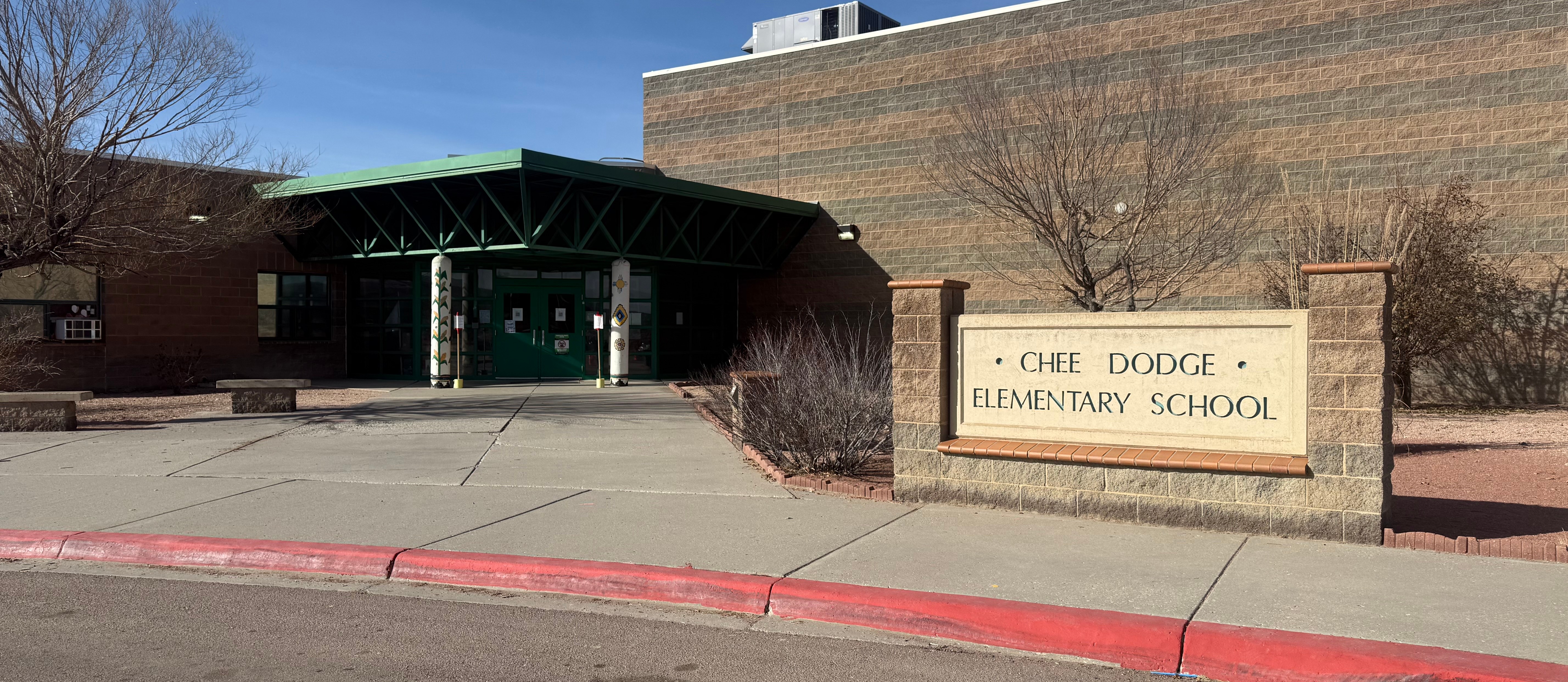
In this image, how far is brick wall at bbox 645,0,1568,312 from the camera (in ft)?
64.0

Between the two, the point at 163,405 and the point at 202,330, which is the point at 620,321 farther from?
the point at 202,330

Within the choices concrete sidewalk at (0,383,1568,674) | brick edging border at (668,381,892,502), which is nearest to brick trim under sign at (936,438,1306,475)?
concrete sidewalk at (0,383,1568,674)

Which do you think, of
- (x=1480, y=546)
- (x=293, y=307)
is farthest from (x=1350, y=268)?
(x=293, y=307)

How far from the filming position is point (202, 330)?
23.7m

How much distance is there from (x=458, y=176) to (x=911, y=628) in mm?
17433

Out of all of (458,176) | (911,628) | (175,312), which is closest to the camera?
(911,628)

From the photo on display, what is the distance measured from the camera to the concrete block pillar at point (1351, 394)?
6879 mm

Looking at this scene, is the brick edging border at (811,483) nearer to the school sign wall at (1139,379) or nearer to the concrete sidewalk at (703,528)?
the concrete sidewalk at (703,528)

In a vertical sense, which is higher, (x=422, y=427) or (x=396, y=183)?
(x=396, y=183)

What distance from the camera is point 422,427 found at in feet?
46.8

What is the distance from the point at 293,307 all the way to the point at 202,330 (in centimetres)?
237

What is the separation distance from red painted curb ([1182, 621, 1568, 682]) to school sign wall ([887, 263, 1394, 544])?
2.36 meters

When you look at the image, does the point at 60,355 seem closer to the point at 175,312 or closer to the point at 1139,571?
the point at 175,312

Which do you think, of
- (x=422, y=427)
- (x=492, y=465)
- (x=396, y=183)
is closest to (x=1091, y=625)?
(x=492, y=465)
